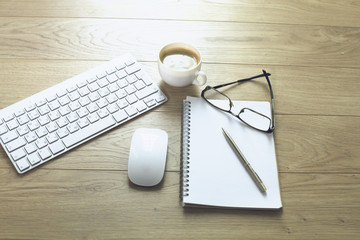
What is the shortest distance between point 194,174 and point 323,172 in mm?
295

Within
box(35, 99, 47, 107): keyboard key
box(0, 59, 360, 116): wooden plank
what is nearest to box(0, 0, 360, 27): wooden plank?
box(0, 59, 360, 116): wooden plank

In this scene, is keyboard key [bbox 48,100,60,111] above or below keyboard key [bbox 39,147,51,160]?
above

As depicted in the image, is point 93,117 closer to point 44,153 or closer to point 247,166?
point 44,153

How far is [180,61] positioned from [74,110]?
28cm

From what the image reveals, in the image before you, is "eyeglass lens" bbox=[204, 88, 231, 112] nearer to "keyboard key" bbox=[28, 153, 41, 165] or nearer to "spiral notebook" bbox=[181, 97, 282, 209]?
"spiral notebook" bbox=[181, 97, 282, 209]

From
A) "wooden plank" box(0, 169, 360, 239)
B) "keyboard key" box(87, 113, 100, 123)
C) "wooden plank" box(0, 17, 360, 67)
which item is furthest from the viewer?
"wooden plank" box(0, 17, 360, 67)

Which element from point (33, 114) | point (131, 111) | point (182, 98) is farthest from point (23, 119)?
point (182, 98)

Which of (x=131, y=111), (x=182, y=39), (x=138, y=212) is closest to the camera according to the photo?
(x=138, y=212)

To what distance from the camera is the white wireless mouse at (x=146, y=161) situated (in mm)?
673

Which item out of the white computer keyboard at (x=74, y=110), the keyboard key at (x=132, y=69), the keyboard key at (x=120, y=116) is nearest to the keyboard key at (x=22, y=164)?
the white computer keyboard at (x=74, y=110)

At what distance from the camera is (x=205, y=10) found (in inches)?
38.2

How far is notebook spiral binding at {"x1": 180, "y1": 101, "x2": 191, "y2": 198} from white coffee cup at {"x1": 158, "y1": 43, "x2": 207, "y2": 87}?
6 centimetres

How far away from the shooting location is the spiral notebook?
68 centimetres

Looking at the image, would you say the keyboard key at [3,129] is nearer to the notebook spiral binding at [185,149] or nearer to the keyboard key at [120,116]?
the keyboard key at [120,116]
